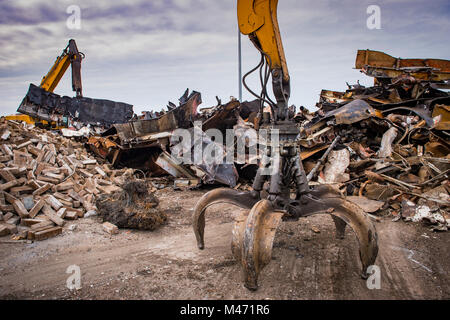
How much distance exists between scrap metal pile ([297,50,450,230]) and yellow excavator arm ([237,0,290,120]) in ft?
8.69

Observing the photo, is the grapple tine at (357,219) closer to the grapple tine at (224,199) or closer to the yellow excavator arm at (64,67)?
the grapple tine at (224,199)

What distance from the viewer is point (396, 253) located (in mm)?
2867

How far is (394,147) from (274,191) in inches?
174

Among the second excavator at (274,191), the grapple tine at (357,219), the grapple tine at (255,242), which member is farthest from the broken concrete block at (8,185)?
the grapple tine at (357,219)

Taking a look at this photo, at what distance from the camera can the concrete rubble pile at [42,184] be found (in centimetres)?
365

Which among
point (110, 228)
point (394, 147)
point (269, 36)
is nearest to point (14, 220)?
point (110, 228)

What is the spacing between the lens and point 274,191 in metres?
2.45

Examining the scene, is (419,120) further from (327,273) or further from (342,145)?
(327,273)

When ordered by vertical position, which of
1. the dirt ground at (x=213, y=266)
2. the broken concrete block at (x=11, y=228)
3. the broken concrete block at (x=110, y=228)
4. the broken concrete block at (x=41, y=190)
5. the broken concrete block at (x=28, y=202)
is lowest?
the dirt ground at (x=213, y=266)

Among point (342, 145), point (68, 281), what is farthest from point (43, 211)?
point (342, 145)

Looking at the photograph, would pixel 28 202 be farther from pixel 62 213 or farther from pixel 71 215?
pixel 71 215

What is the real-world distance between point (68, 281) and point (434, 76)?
36.1 ft

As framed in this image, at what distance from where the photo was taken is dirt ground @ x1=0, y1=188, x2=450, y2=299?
2205 mm
